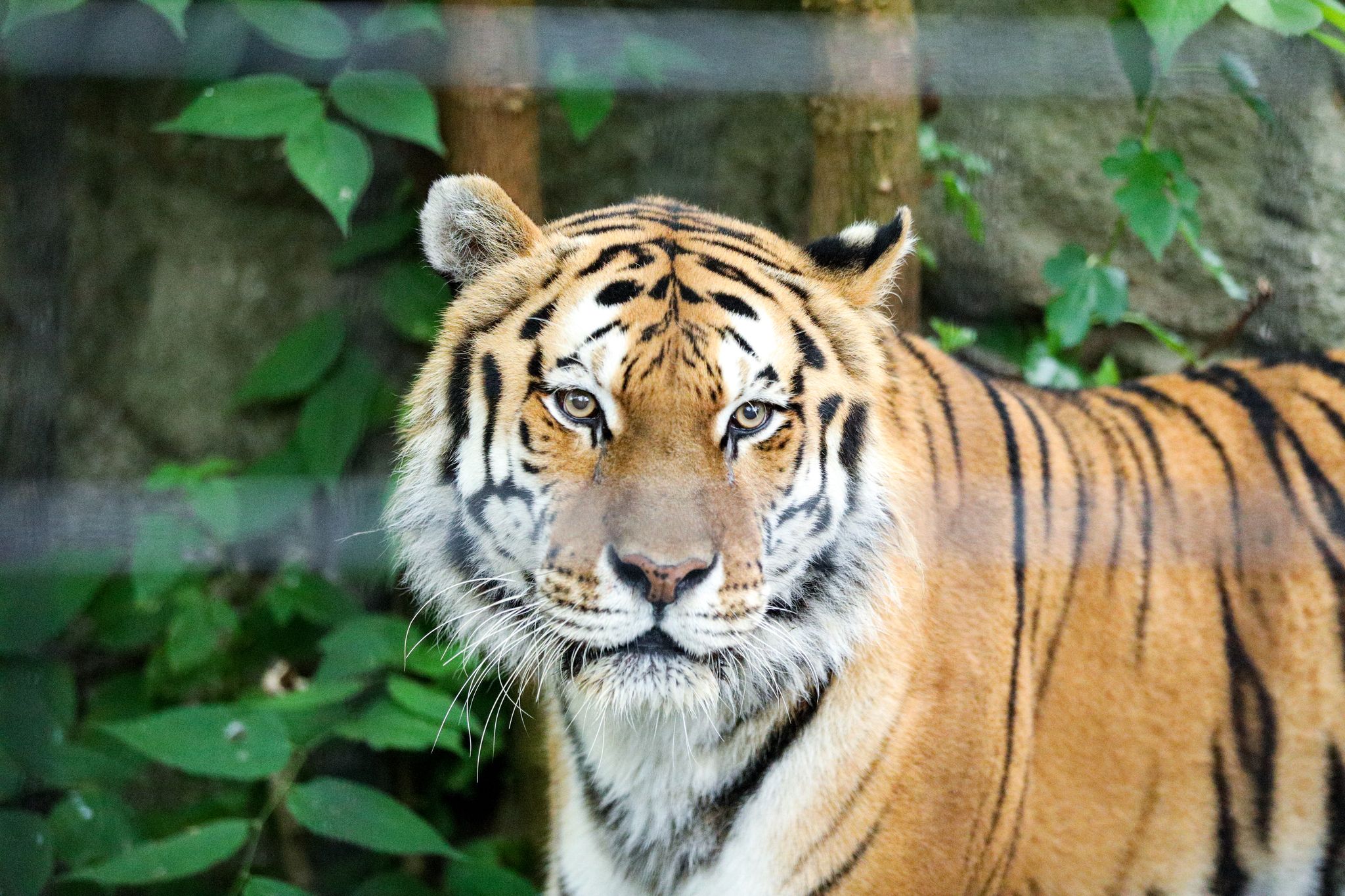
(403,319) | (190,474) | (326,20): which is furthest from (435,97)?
(190,474)

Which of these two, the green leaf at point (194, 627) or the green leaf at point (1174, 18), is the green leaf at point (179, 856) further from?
the green leaf at point (1174, 18)

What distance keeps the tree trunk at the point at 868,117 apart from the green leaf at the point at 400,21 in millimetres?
709

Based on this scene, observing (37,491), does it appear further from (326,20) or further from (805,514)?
(805,514)

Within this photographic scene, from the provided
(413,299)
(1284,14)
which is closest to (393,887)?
(413,299)

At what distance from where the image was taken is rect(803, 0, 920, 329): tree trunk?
2.28 meters

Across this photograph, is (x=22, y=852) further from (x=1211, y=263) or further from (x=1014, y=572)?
(x=1211, y=263)

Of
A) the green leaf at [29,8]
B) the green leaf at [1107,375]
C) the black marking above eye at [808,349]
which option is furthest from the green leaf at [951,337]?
the green leaf at [29,8]

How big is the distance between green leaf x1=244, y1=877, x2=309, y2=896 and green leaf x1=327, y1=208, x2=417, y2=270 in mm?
1389

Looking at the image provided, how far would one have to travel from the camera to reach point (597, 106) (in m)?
2.41

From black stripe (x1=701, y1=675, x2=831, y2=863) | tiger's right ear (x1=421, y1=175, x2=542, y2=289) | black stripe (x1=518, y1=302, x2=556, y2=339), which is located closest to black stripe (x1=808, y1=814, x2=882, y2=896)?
black stripe (x1=701, y1=675, x2=831, y2=863)

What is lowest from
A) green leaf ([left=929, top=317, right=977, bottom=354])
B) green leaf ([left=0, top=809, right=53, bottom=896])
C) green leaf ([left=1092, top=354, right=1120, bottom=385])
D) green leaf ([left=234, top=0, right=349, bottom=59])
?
green leaf ([left=0, top=809, right=53, bottom=896])

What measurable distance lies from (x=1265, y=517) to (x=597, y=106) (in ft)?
4.60

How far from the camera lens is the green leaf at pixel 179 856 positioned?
1.86 meters

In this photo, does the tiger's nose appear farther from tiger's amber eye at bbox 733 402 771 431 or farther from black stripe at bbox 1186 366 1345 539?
black stripe at bbox 1186 366 1345 539
